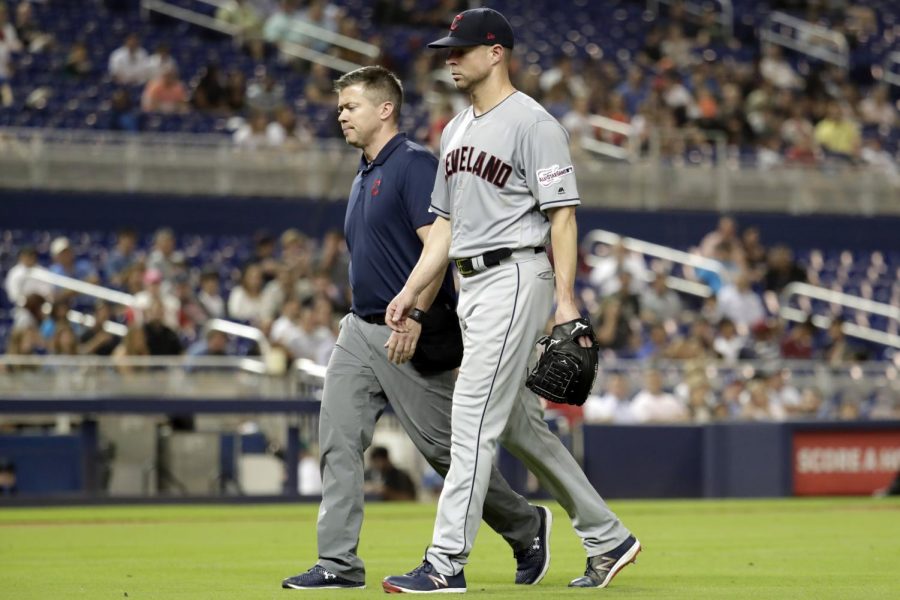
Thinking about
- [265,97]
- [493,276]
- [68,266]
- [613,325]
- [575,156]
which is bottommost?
[613,325]

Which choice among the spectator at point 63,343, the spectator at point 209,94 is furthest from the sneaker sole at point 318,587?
the spectator at point 209,94

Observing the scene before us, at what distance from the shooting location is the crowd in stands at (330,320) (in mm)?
17234

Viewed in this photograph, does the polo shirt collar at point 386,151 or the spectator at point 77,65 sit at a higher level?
the spectator at point 77,65

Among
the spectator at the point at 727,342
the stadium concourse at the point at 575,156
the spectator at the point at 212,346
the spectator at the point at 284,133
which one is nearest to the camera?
the spectator at the point at 212,346

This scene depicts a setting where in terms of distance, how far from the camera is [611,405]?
17.8 meters

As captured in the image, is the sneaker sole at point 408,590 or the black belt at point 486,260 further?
the black belt at point 486,260

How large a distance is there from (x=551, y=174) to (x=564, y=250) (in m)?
0.31

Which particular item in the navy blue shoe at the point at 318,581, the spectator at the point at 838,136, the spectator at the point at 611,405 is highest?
the spectator at the point at 838,136

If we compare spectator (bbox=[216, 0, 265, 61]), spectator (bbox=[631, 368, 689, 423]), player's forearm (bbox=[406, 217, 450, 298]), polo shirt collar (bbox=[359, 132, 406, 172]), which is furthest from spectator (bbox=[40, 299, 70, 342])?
player's forearm (bbox=[406, 217, 450, 298])

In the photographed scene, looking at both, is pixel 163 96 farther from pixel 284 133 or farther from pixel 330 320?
pixel 330 320

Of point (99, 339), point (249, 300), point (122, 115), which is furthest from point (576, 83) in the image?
point (99, 339)

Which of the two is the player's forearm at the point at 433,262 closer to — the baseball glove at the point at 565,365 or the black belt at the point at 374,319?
the black belt at the point at 374,319

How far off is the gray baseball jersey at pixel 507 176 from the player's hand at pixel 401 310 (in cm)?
25

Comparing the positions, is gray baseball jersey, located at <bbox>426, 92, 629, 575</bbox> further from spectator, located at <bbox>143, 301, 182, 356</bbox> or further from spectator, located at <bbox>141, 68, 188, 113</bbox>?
spectator, located at <bbox>141, 68, 188, 113</bbox>
